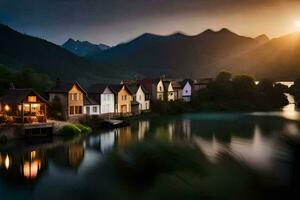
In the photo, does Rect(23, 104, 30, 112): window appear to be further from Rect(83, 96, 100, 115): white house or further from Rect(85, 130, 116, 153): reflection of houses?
Rect(83, 96, 100, 115): white house

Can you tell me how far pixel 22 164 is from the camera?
29969mm

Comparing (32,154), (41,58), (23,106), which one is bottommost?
(32,154)

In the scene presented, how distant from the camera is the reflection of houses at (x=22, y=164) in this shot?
27047 mm

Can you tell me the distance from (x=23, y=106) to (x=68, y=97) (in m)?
7.15

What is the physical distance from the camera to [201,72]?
648 ft

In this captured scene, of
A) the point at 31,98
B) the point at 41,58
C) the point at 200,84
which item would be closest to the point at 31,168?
the point at 31,98

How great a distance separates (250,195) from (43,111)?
3035cm

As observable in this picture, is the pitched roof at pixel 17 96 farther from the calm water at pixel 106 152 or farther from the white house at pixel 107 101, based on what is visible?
the white house at pixel 107 101

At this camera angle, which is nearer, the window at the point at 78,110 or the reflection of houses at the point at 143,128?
the reflection of houses at the point at 143,128

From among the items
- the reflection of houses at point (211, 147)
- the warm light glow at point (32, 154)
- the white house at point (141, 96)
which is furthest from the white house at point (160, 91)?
the warm light glow at point (32, 154)

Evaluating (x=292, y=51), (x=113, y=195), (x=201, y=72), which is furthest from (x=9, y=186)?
(x=201, y=72)

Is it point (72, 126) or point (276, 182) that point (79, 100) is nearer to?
point (72, 126)

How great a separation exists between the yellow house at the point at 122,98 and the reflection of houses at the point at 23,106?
1701 centimetres

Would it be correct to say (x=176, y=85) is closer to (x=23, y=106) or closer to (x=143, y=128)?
(x=143, y=128)
